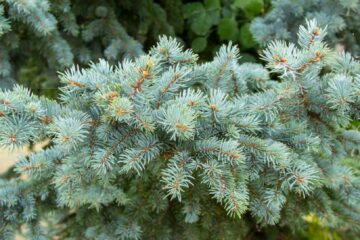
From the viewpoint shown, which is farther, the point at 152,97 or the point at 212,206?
the point at 212,206

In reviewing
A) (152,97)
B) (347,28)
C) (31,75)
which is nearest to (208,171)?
(152,97)

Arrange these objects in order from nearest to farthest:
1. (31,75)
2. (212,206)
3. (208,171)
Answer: (208,171), (212,206), (31,75)

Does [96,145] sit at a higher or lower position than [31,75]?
higher

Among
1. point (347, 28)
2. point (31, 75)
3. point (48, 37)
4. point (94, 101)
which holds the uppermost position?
point (94, 101)

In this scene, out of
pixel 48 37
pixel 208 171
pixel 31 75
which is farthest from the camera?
pixel 31 75

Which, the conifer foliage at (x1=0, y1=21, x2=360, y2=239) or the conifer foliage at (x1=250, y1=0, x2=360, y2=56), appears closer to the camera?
the conifer foliage at (x1=0, y1=21, x2=360, y2=239)

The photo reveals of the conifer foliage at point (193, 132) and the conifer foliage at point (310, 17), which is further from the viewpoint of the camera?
the conifer foliage at point (310, 17)

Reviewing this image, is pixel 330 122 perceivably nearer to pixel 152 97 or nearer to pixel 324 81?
pixel 324 81

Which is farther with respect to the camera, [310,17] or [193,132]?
[310,17]
